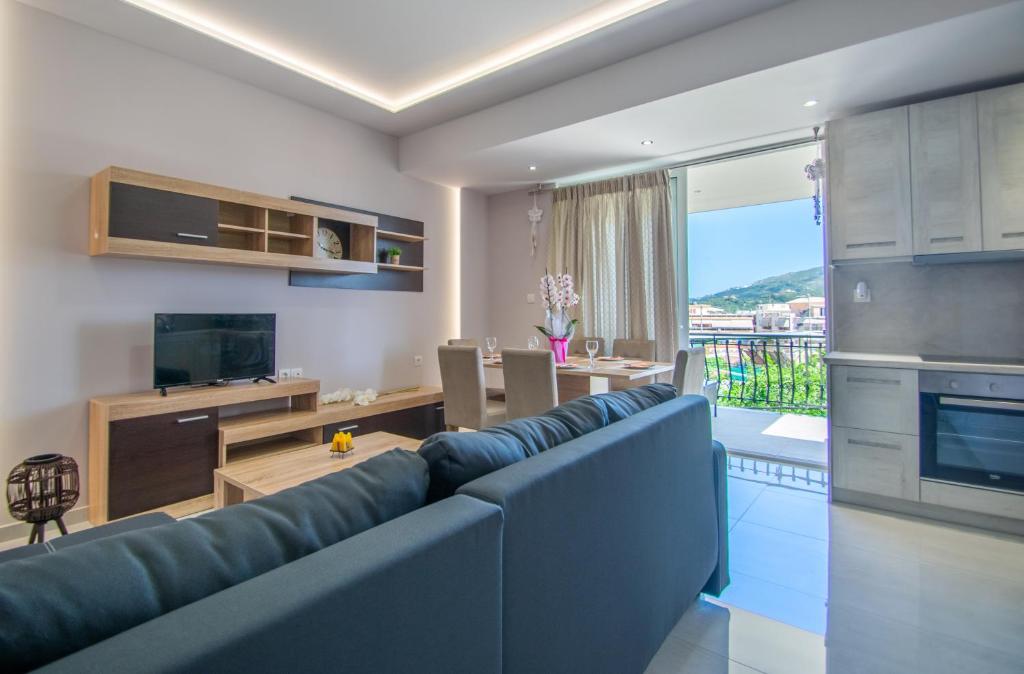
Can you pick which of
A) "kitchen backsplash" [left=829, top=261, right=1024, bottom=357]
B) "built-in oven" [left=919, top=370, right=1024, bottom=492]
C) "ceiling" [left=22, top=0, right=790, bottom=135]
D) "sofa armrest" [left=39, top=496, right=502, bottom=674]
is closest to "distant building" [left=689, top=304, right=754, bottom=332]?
"kitchen backsplash" [left=829, top=261, right=1024, bottom=357]

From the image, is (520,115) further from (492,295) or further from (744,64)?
(492,295)

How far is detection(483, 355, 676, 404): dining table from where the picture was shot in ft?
11.1

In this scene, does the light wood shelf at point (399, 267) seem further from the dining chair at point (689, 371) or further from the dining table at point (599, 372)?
the dining chair at point (689, 371)

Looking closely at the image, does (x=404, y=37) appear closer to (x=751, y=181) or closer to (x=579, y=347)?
(x=579, y=347)

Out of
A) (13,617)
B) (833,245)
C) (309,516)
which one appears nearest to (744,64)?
(833,245)

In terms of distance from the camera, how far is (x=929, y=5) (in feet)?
7.75

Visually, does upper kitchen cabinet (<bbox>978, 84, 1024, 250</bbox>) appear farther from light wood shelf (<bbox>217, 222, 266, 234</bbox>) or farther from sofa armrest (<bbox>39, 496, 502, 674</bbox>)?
light wood shelf (<bbox>217, 222, 266, 234</bbox>)

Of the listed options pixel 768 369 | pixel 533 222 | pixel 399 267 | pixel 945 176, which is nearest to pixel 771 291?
pixel 768 369

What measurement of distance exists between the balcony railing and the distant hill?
0.48 m

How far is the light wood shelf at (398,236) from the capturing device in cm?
459

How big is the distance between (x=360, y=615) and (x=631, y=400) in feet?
4.36

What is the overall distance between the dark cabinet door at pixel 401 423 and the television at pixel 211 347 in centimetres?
70

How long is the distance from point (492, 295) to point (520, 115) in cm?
241

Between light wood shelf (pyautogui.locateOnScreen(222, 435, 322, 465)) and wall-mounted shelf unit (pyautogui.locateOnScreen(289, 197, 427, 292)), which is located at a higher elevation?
wall-mounted shelf unit (pyautogui.locateOnScreen(289, 197, 427, 292))
